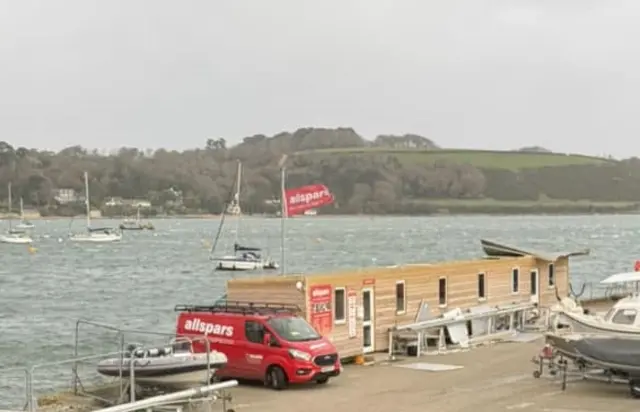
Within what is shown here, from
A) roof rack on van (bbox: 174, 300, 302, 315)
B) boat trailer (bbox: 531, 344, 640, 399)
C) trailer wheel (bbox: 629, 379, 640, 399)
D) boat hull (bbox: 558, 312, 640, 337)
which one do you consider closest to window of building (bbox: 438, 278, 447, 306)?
boat trailer (bbox: 531, 344, 640, 399)

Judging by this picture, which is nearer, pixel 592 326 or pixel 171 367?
pixel 171 367

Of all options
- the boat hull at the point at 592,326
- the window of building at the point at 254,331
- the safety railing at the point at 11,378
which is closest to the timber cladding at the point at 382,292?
the window of building at the point at 254,331

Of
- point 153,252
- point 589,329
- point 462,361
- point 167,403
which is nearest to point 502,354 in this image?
point 462,361

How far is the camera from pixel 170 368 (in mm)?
21625

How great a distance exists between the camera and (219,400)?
22.3m

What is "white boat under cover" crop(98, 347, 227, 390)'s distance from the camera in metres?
21.7

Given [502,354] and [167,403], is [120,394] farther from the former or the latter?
[502,354]

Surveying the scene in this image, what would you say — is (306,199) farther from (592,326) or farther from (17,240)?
(17,240)

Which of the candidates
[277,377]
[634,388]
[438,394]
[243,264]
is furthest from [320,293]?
[243,264]

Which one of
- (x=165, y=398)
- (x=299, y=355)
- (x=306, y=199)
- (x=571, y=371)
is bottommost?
(x=571, y=371)

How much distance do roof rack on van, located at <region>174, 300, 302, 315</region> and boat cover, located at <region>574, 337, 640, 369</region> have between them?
675 centimetres

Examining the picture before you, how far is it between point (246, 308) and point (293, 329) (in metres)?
1.66

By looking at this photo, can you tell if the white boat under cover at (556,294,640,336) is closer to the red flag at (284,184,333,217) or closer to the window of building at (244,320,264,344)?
→ the window of building at (244,320,264,344)

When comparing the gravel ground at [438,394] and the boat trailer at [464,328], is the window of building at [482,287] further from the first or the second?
the gravel ground at [438,394]
